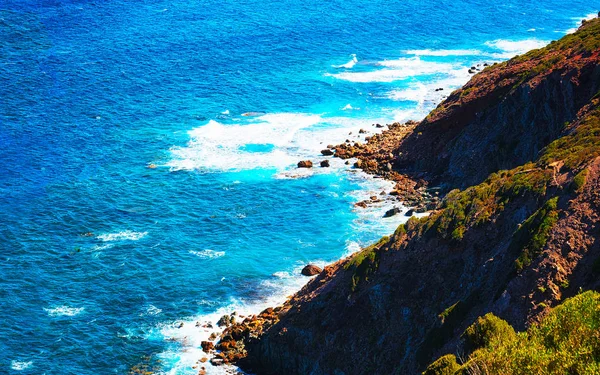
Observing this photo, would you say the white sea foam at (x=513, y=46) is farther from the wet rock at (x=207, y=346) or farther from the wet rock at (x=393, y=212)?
the wet rock at (x=207, y=346)

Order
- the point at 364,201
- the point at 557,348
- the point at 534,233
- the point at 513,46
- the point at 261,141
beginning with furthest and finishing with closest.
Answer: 1. the point at 513,46
2. the point at 261,141
3. the point at 364,201
4. the point at 534,233
5. the point at 557,348

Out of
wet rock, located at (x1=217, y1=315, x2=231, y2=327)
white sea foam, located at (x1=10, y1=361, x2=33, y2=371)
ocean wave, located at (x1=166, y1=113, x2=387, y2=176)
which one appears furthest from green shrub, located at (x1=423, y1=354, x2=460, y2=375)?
ocean wave, located at (x1=166, y1=113, x2=387, y2=176)

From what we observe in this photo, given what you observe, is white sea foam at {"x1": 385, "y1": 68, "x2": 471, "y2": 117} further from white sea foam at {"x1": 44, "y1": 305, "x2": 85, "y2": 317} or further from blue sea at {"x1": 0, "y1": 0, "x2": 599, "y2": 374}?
white sea foam at {"x1": 44, "y1": 305, "x2": 85, "y2": 317}

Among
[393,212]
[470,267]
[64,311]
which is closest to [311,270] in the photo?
[393,212]

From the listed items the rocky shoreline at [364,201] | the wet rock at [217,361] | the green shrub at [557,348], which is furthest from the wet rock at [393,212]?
the green shrub at [557,348]

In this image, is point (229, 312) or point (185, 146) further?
point (185, 146)

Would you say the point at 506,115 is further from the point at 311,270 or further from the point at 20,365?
the point at 20,365

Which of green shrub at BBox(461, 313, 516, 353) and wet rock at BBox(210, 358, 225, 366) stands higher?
wet rock at BBox(210, 358, 225, 366)

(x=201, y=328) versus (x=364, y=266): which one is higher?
(x=201, y=328)
